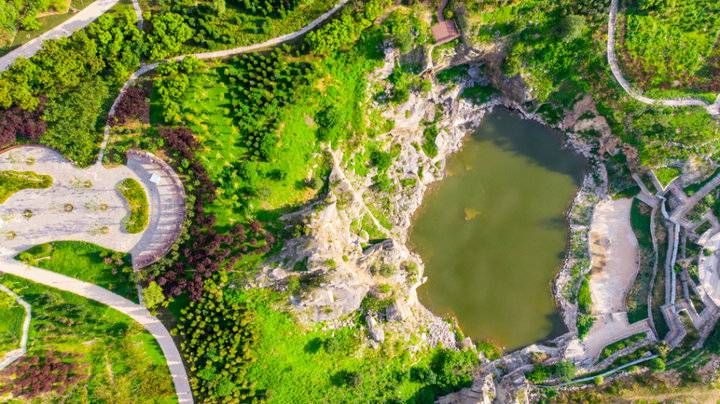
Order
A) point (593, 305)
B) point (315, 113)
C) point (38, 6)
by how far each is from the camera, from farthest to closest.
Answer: point (593, 305) → point (315, 113) → point (38, 6)

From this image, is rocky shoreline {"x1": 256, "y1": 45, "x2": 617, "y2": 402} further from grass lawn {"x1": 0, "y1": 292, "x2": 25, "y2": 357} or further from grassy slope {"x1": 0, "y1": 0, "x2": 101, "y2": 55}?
grassy slope {"x1": 0, "y1": 0, "x2": 101, "y2": 55}

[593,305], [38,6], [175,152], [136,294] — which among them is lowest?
[593,305]

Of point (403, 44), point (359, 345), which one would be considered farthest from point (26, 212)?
point (403, 44)

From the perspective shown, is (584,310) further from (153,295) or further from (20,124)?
(20,124)

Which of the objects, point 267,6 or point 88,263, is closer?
point 267,6

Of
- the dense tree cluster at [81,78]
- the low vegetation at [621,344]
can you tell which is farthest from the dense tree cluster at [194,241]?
the low vegetation at [621,344]

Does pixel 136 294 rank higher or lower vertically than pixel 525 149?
lower

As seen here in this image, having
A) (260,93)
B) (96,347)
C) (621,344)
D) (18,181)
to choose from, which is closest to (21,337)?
(96,347)

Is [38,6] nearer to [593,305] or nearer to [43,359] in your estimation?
[43,359]
